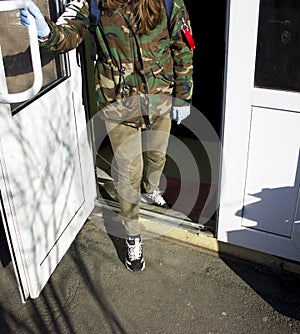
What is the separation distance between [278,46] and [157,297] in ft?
4.98

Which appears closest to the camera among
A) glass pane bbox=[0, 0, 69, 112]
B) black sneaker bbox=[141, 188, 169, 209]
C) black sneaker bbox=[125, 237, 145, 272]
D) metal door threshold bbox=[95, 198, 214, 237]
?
glass pane bbox=[0, 0, 69, 112]

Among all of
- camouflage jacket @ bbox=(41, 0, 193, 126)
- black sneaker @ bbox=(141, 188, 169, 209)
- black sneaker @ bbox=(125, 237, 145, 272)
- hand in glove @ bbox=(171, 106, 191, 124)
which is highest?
camouflage jacket @ bbox=(41, 0, 193, 126)

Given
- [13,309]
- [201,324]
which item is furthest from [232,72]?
[13,309]

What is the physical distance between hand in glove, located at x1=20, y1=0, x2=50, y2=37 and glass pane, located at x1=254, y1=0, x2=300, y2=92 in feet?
3.33

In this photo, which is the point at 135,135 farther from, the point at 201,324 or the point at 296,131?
the point at 201,324

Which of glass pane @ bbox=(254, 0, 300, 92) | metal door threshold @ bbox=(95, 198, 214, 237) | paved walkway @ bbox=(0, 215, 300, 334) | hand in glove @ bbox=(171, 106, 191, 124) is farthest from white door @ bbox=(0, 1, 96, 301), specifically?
glass pane @ bbox=(254, 0, 300, 92)

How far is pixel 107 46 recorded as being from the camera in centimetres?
232

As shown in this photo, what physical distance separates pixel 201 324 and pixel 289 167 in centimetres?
97

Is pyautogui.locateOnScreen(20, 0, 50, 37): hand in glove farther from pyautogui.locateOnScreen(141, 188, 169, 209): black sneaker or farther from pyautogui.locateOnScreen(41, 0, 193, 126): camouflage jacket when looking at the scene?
pyautogui.locateOnScreen(141, 188, 169, 209): black sneaker

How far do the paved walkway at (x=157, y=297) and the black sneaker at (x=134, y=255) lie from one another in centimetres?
4

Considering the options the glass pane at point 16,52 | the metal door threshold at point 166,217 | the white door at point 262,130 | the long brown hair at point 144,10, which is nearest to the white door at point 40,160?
the glass pane at point 16,52

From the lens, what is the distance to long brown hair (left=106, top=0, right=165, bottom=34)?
2.18m

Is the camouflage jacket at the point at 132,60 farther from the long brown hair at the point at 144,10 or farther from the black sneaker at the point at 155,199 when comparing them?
the black sneaker at the point at 155,199

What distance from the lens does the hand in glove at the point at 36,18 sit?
5.95 feet
